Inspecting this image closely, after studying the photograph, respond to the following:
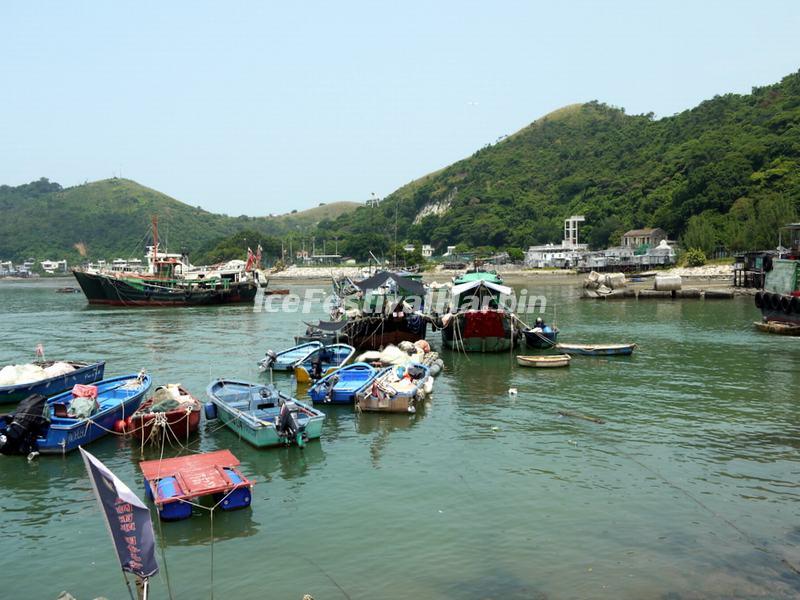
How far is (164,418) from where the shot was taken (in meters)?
17.8

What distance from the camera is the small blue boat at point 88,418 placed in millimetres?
17000

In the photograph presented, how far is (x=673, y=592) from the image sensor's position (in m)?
10.0

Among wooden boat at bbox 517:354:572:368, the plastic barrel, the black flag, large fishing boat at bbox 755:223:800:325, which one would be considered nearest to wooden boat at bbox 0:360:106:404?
the plastic barrel

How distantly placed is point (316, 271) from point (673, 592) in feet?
478

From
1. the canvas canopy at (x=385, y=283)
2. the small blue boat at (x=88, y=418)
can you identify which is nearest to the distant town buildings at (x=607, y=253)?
the canvas canopy at (x=385, y=283)

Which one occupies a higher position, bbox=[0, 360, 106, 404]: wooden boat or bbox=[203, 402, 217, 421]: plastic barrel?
bbox=[0, 360, 106, 404]: wooden boat

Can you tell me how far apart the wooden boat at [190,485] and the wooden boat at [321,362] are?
11.4 m

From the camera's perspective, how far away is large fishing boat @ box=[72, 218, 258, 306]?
228 feet

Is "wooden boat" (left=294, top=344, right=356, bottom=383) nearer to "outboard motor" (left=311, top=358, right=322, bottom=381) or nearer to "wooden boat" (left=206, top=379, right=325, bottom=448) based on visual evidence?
"outboard motor" (left=311, top=358, right=322, bottom=381)

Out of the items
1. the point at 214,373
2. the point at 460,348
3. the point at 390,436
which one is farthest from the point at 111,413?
the point at 460,348

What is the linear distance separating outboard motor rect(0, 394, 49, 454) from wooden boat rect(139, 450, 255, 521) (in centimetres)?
489

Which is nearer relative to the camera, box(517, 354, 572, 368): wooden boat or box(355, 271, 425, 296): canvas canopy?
box(517, 354, 572, 368): wooden boat

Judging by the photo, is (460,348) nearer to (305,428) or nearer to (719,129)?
(305,428)

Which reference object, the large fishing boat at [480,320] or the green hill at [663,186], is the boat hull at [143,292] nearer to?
the large fishing boat at [480,320]
